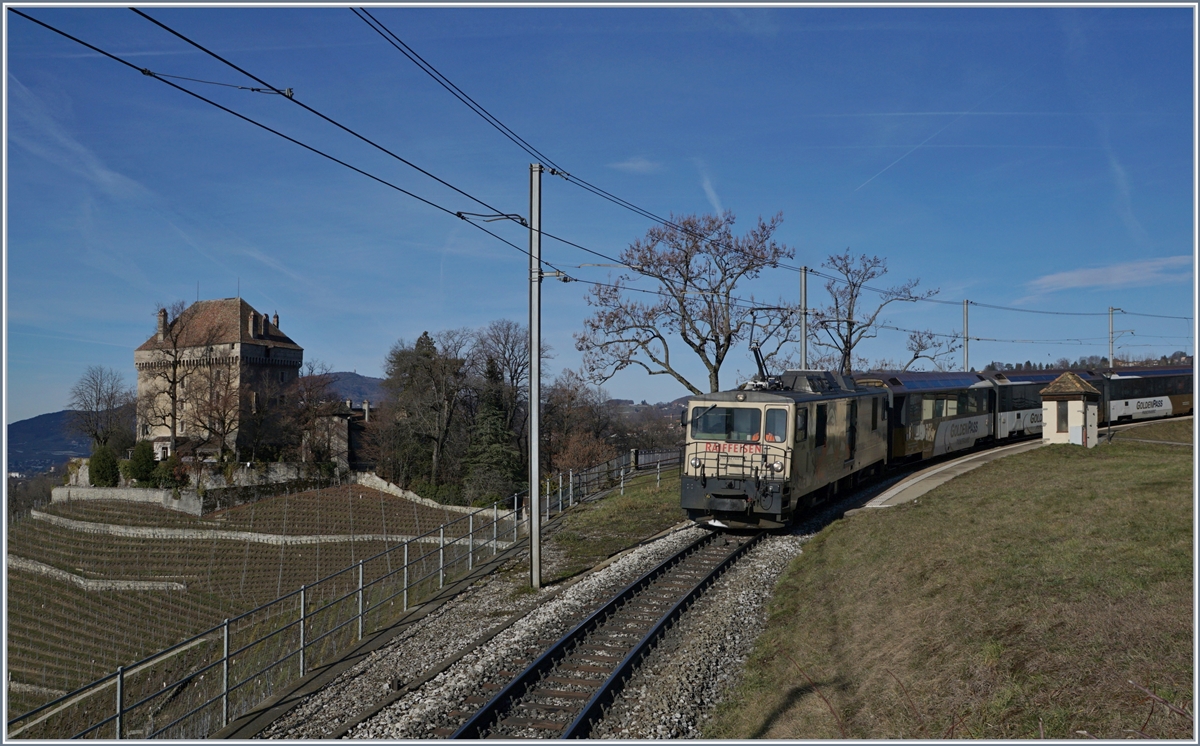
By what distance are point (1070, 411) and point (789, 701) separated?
27001 mm

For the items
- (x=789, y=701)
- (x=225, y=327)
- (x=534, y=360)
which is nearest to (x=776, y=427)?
(x=534, y=360)

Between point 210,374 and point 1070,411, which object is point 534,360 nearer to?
point 1070,411

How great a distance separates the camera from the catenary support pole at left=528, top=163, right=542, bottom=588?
15.4 meters

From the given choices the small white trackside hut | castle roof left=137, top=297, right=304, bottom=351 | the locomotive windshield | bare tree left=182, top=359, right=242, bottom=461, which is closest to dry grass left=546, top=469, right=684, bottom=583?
the locomotive windshield

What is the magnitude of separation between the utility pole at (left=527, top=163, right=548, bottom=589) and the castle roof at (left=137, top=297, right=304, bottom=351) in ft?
A: 243

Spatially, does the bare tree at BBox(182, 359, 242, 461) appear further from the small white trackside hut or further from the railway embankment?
the railway embankment

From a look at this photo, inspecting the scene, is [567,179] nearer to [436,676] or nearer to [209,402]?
[436,676]

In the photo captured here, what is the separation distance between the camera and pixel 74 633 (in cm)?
3653

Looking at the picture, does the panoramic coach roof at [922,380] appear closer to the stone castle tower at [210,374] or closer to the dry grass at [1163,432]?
the dry grass at [1163,432]

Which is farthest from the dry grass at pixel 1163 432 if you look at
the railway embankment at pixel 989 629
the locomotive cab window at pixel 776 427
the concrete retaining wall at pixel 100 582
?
the concrete retaining wall at pixel 100 582

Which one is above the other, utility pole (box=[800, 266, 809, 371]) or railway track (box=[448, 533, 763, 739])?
utility pole (box=[800, 266, 809, 371])

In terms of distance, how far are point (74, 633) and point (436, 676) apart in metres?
35.1

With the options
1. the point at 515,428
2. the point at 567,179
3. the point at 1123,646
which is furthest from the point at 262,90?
the point at 515,428

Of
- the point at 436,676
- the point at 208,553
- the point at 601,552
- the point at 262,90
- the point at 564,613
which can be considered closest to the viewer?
the point at 262,90
